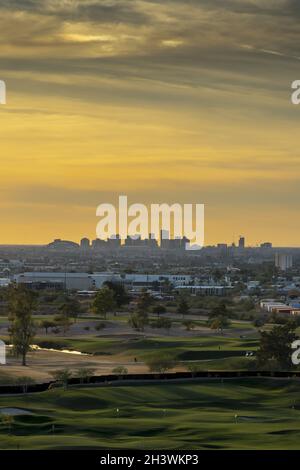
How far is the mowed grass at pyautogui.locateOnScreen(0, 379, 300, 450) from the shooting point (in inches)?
1905

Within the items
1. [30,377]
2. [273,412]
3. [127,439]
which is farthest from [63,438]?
[30,377]

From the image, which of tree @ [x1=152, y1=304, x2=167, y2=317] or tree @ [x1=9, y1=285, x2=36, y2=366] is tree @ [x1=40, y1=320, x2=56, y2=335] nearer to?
tree @ [x1=9, y1=285, x2=36, y2=366]

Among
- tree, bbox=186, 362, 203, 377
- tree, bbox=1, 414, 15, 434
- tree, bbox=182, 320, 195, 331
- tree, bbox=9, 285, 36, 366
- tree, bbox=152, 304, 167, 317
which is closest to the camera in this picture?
tree, bbox=1, 414, 15, 434

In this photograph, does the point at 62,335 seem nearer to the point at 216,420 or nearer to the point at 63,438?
the point at 216,420

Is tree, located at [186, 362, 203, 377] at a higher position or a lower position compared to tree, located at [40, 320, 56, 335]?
lower

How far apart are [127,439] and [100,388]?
62.5 feet

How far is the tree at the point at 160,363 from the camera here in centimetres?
8170

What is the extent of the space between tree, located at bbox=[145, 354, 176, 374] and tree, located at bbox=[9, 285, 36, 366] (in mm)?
10665

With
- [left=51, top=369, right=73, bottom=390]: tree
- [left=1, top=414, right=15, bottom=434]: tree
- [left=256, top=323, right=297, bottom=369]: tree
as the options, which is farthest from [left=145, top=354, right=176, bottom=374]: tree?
[left=1, top=414, right=15, bottom=434]: tree

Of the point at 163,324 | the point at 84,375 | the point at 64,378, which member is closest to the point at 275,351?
the point at 84,375

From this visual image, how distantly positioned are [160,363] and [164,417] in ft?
85.4

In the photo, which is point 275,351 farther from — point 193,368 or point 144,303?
point 144,303

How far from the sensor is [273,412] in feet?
203

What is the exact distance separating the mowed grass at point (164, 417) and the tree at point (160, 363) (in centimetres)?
906
